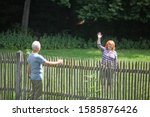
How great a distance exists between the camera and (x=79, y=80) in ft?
39.5

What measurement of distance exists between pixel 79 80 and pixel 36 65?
1272 mm

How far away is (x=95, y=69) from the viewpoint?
467 inches

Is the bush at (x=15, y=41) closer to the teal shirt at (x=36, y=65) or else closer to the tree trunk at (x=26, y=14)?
the tree trunk at (x=26, y=14)

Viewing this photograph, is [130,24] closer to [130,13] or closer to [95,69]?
[130,13]

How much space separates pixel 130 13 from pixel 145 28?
2.49 metres

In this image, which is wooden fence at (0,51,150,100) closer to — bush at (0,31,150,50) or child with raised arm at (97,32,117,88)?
child with raised arm at (97,32,117,88)

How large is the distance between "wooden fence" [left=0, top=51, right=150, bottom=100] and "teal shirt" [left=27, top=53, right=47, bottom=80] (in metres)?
0.96

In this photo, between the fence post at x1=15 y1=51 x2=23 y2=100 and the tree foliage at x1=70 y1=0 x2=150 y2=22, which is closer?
the fence post at x1=15 y1=51 x2=23 y2=100

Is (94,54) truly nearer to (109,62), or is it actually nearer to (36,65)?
(109,62)

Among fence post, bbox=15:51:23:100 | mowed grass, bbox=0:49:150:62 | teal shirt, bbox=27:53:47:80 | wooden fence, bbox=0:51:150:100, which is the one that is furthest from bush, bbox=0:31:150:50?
teal shirt, bbox=27:53:47:80

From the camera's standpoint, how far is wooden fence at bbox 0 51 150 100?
1145 cm

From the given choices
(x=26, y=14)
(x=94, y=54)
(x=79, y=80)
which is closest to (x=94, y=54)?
(x=94, y=54)

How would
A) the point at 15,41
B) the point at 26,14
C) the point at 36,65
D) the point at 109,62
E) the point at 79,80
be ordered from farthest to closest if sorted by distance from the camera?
the point at 26,14 → the point at 15,41 → the point at 109,62 → the point at 79,80 → the point at 36,65

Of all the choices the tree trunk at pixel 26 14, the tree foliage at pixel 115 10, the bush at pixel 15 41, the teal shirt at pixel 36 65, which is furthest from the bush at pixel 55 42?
the teal shirt at pixel 36 65
